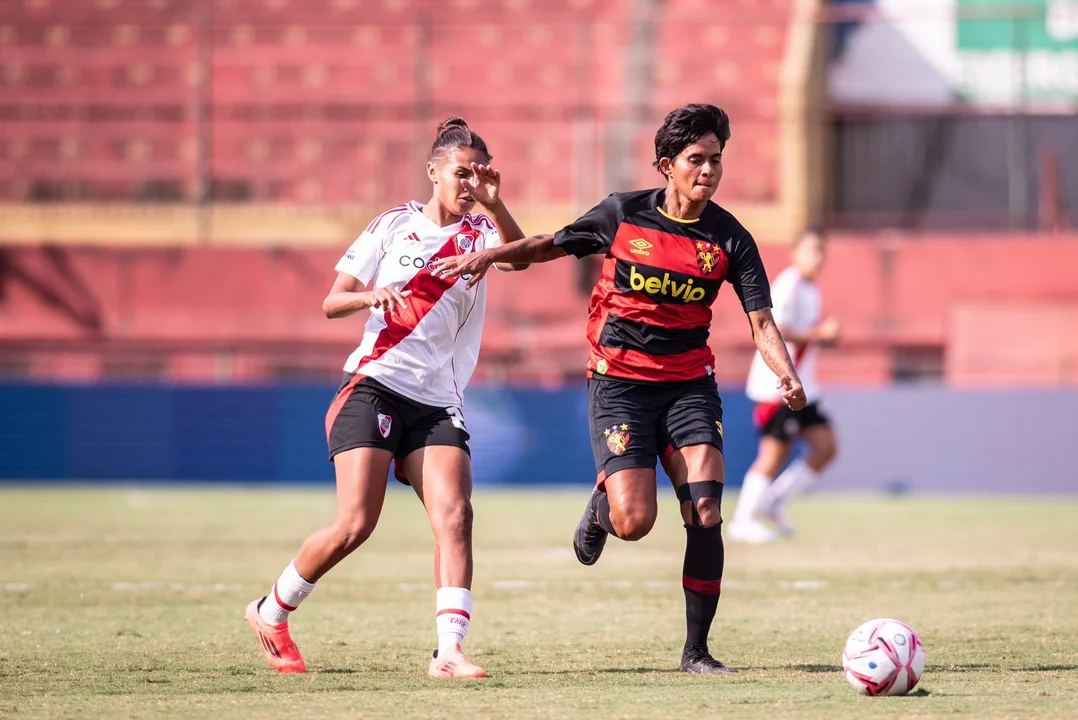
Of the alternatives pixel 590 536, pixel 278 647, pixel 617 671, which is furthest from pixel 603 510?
pixel 278 647

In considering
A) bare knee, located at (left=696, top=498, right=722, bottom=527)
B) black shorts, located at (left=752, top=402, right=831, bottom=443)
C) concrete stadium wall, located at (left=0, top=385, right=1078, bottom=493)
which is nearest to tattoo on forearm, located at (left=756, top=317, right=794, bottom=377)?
bare knee, located at (left=696, top=498, right=722, bottom=527)

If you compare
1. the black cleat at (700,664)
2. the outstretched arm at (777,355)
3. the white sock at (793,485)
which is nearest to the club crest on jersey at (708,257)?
the outstretched arm at (777,355)

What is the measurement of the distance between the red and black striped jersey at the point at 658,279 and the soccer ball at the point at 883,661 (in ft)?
4.42

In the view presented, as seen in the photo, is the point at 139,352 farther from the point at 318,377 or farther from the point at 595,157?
the point at 595,157

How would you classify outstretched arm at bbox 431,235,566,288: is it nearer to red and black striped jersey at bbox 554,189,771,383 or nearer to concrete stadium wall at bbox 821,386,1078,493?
red and black striped jersey at bbox 554,189,771,383

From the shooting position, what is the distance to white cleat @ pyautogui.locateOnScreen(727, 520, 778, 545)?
11734 mm

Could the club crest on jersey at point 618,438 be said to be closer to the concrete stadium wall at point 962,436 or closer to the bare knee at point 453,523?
the bare knee at point 453,523

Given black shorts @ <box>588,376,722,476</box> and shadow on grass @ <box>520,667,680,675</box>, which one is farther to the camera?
black shorts @ <box>588,376,722,476</box>

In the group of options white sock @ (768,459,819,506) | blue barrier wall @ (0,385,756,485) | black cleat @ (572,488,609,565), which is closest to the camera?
black cleat @ (572,488,609,565)

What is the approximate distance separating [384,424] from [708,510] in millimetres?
1280

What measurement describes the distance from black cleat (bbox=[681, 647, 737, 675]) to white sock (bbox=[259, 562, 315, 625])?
1461mm

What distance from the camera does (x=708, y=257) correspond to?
5.96 meters

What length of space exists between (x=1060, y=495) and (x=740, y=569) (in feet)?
29.7

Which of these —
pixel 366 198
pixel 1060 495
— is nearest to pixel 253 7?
pixel 366 198
